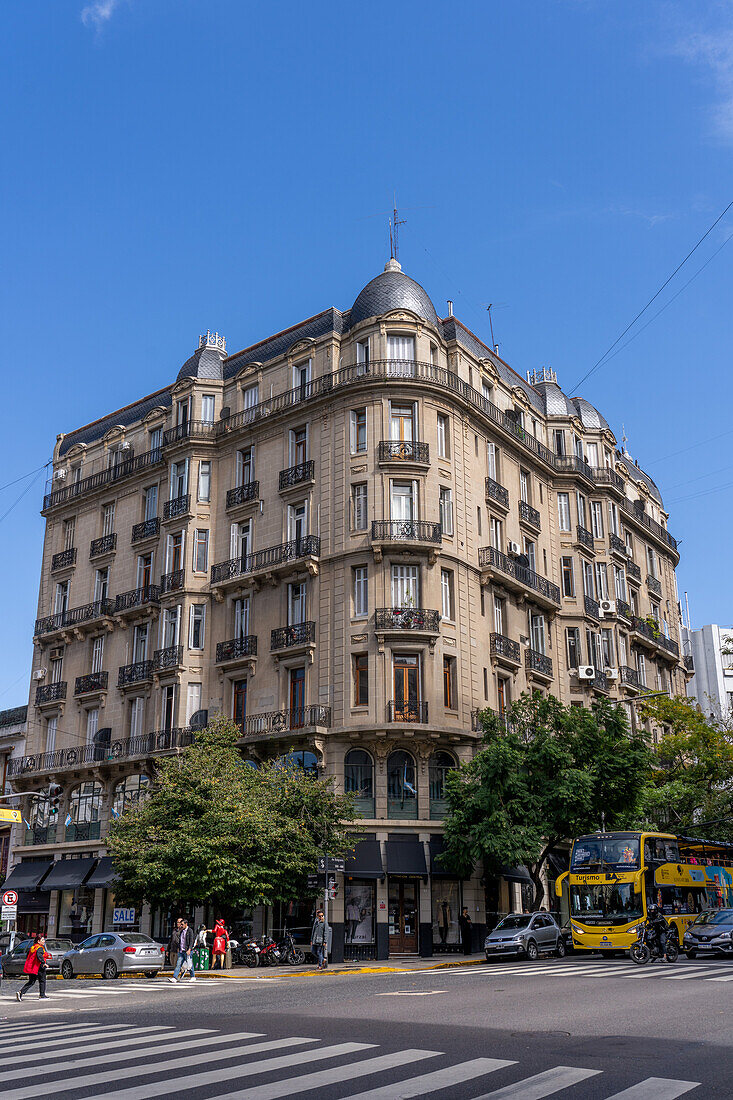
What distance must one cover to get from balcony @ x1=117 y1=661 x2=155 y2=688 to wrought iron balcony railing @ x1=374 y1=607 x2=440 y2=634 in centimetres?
1147

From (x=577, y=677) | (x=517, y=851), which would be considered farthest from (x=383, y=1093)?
(x=577, y=677)

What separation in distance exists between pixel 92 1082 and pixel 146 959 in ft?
67.3

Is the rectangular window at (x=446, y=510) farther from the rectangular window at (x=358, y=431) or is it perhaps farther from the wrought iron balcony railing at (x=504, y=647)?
the wrought iron balcony railing at (x=504, y=647)

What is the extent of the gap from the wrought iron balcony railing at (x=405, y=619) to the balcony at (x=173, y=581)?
10.6 metres

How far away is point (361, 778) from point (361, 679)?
11.9 ft

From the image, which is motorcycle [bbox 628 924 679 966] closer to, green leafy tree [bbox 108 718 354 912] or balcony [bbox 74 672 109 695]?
green leafy tree [bbox 108 718 354 912]

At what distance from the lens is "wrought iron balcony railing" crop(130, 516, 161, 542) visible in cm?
4675

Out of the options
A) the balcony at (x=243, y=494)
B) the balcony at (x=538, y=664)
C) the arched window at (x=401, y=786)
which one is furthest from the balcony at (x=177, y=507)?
the balcony at (x=538, y=664)

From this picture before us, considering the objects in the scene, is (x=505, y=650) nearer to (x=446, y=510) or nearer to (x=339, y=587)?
(x=446, y=510)

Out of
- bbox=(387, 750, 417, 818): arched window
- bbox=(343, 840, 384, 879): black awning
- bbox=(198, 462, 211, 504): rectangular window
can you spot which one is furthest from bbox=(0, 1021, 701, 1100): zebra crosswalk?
bbox=(198, 462, 211, 504): rectangular window

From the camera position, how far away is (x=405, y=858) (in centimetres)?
3606

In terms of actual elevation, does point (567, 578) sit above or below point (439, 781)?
above

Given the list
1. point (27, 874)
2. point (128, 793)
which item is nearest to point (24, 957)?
point (128, 793)

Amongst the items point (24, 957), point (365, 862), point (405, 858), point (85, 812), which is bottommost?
point (24, 957)
